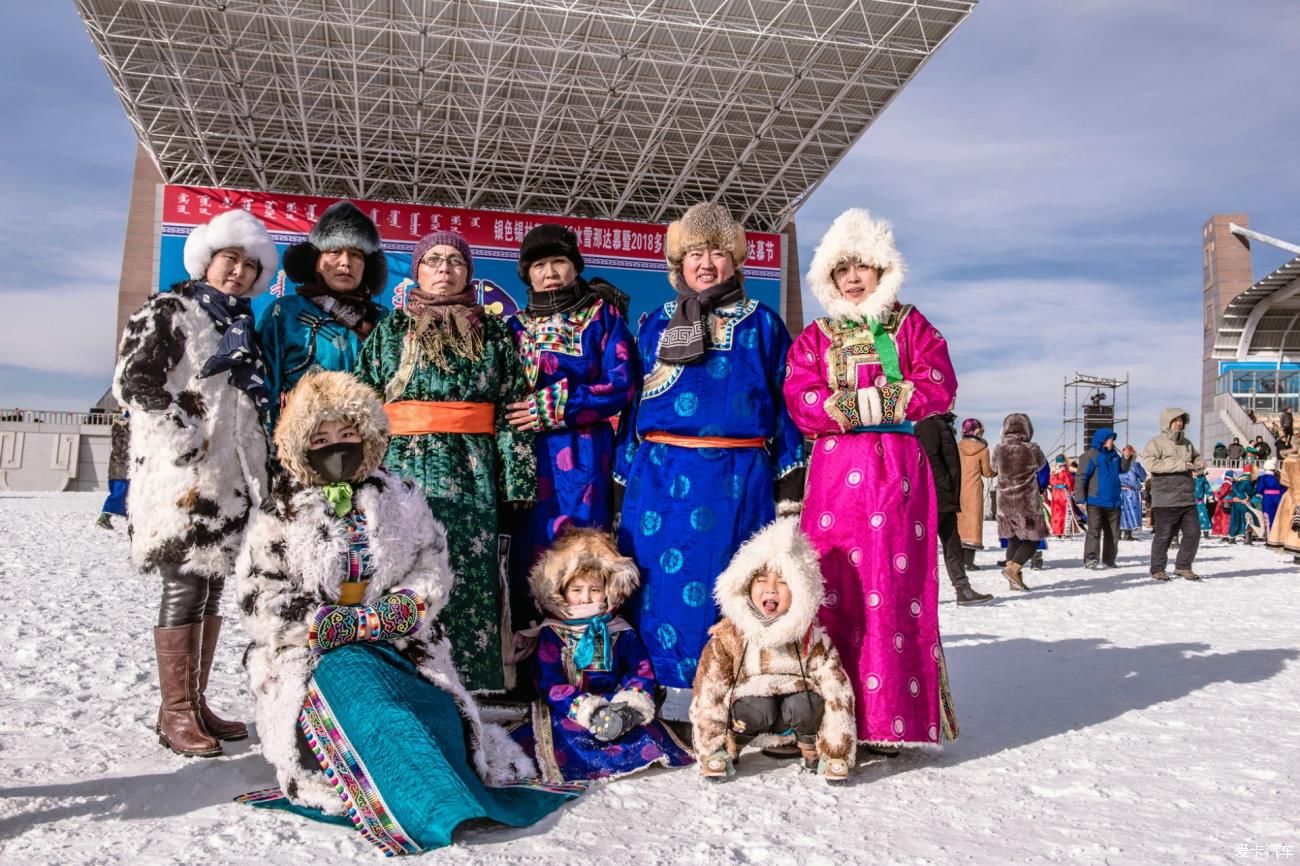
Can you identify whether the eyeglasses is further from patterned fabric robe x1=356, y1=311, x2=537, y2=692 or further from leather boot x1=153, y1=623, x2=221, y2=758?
leather boot x1=153, y1=623, x2=221, y2=758

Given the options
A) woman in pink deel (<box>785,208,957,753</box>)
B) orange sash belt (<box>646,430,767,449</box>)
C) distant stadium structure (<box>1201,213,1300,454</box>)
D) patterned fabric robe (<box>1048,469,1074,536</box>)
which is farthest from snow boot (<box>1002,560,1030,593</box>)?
distant stadium structure (<box>1201,213,1300,454</box>)

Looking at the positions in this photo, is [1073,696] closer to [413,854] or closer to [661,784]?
[661,784]

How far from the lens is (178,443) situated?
8.02ft

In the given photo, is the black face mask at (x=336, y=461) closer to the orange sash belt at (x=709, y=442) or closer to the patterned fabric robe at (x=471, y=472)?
the patterned fabric robe at (x=471, y=472)

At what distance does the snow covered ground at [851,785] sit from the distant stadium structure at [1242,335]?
2293 cm

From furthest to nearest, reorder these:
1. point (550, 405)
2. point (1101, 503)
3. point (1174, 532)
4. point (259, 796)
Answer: point (1101, 503) < point (1174, 532) < point (550, 405) < point (259, 796)

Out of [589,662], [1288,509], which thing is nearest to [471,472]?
[589,662]

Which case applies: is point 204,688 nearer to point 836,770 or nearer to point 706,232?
point 836,770

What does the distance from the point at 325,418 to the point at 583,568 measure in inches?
33.0

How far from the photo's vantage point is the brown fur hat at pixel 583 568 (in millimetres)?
2686

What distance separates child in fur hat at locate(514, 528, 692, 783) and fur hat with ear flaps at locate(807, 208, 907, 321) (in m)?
0.95

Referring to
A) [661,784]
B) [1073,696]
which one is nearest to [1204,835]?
[661,784]

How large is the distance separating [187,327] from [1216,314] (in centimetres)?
3246

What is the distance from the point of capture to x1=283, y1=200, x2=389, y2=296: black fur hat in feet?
9.53
